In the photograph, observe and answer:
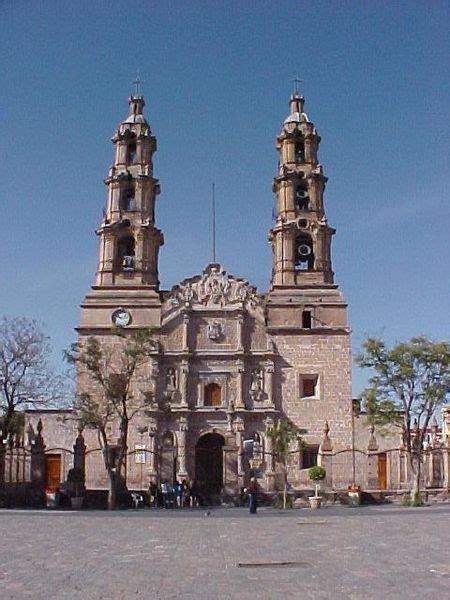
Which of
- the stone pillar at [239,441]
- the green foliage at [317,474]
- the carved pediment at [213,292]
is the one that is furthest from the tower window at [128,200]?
the green foliage at [317,474]

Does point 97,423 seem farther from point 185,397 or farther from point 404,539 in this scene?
point 404,539

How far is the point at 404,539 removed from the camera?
16953mm

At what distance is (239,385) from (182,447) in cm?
454

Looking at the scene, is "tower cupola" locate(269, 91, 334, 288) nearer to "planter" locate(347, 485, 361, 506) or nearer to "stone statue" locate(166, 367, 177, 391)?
"stone statue" locate(166, 367, 177, 391)

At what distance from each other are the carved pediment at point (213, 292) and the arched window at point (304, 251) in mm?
3352

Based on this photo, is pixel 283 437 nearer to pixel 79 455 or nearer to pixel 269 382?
pixel 269 382

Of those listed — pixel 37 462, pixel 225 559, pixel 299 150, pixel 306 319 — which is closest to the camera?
pixel 225 559

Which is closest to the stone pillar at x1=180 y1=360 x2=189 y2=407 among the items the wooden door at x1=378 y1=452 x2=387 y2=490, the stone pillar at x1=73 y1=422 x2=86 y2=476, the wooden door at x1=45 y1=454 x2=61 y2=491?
the stone pillar at x1=73 y1=422 x2=86 y2=476

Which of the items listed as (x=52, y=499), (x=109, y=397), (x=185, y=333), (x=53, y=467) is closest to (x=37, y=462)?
(x=52, y=499)

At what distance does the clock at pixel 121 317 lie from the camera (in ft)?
141

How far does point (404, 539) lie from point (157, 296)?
28.3 m

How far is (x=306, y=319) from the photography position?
142ft

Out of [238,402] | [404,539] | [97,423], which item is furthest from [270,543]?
[238,402]

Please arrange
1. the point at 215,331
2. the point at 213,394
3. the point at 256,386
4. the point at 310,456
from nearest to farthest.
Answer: the point at 310,456, the point at 256,386, the point at 213,394, the point at 215,331
